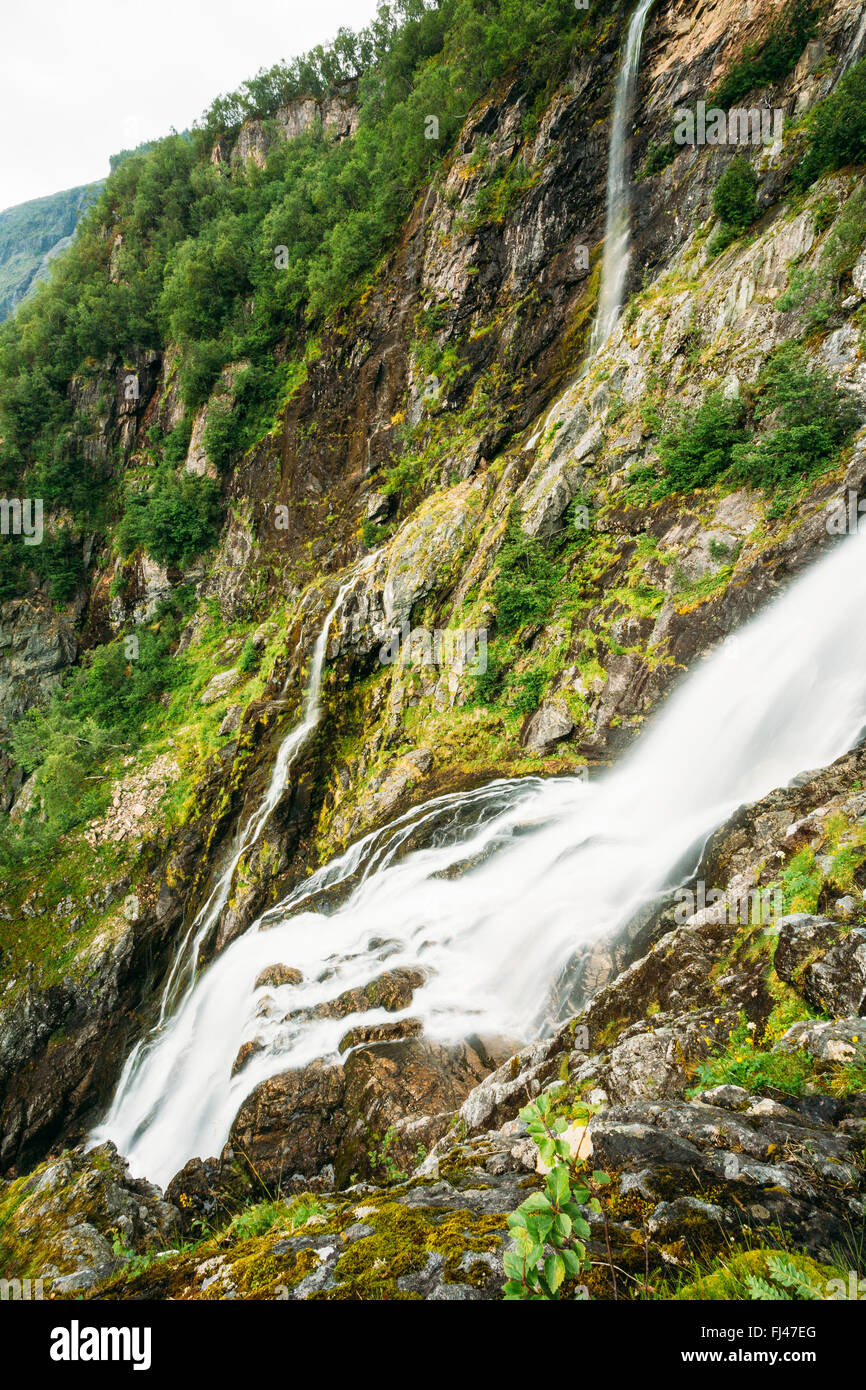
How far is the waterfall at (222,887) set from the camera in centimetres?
1280

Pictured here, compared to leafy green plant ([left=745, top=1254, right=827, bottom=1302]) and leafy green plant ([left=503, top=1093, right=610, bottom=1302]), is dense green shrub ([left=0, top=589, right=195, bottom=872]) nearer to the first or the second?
leafy green plant ([left=503, top=1093, right=610, bottom=1302])

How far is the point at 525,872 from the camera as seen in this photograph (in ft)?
29.7

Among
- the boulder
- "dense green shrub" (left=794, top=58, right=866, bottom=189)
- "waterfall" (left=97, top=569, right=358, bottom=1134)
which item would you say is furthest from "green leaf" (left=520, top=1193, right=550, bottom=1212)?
"dense green shrub" (left=794, top=58, right=866, bottom=189)

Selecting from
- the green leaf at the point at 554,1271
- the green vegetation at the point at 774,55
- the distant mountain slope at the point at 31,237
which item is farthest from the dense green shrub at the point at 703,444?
the distant mountain slope at the point at 31,237

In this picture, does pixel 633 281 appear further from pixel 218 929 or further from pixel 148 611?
pixel 148 611

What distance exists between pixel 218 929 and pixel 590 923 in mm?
10244

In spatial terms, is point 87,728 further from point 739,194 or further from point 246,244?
point 246,244

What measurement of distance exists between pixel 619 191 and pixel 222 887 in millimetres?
23653

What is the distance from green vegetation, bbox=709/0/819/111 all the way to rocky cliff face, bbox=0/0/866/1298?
323mm

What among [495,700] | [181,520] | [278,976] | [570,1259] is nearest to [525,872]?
[278,976]

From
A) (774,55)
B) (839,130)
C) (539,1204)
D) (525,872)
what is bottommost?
(525,872)

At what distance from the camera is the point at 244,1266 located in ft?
8.94

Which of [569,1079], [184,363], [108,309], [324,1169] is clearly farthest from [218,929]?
[108,309]

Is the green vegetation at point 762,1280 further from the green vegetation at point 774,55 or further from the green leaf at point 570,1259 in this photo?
the green vegetation at point 774,55
